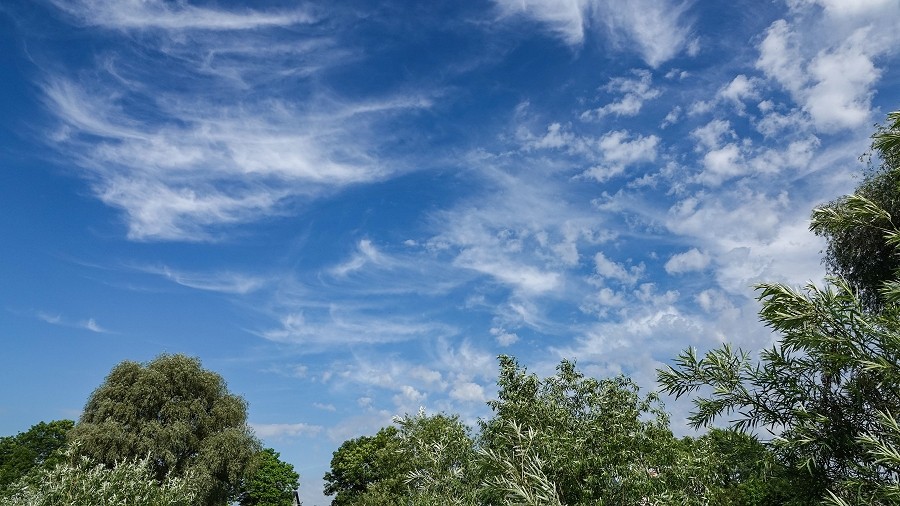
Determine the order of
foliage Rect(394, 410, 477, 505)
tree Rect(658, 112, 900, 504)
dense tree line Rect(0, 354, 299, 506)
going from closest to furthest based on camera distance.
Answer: tree Rect(658, 112, 900, 504) < foliage Rect(394, 410, 477, 505) < dense tree line Rect(0, 354, 299, 506)

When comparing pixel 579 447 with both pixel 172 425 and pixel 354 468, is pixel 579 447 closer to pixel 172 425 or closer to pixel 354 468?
pixel 172 425

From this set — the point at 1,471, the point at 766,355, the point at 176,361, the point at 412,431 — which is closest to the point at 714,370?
the point at 766,355

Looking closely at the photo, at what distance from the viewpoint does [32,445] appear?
2616 inches

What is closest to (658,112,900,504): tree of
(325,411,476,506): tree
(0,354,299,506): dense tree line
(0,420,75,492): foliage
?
(325,411,476,506): tree

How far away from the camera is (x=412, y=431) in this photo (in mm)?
25828

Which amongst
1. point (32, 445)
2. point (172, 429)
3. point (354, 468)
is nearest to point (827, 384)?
point (172, 429)

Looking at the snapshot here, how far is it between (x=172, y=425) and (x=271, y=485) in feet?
70.1

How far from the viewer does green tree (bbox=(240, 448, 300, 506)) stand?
227 feet

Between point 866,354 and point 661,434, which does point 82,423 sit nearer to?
point 661,434

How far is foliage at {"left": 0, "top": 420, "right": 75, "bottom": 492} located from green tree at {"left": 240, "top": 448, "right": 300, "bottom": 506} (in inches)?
757

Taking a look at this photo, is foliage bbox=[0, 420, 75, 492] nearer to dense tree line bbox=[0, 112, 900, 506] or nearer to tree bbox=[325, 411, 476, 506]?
dense tree line bbox=[0, 112, 900, 506]

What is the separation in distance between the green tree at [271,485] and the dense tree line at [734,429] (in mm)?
53577

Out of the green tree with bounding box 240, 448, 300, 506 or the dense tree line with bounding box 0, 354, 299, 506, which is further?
the green tree with bounding box 240, 448, 300, 506

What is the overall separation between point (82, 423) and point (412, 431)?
41212 mm
